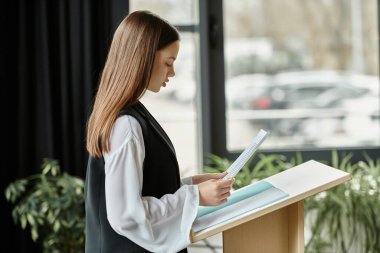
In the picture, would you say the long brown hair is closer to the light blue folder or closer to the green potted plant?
the light blue folder

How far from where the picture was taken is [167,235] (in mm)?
1572

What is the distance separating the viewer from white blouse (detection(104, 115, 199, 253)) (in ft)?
4.98

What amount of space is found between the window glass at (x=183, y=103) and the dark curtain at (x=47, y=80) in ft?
1.28

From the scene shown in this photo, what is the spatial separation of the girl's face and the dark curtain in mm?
1762

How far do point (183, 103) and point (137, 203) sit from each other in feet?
7.14

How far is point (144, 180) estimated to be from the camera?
→ 1.61 meters

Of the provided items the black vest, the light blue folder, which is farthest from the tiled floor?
the black vest

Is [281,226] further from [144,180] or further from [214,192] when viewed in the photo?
[144,180]

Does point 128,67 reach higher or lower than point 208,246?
higher

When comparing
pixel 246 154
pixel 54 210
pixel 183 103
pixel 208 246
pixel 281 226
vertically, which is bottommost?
pixel 208 246

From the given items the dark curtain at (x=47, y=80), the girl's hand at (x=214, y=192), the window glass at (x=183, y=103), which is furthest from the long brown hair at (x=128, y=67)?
the window glass at (x=183, y=103)

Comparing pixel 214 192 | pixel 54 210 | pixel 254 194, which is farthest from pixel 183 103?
pixel 214 192

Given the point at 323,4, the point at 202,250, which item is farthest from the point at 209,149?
the point at 323,4

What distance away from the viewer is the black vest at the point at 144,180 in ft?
5.27
